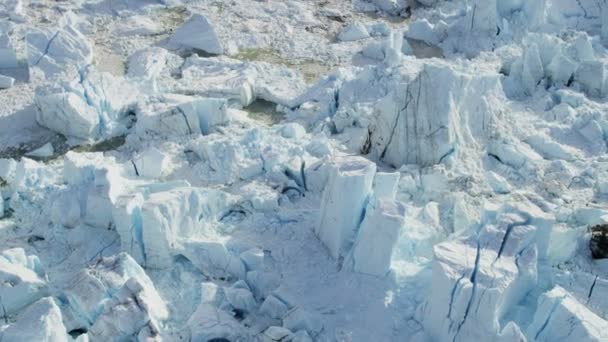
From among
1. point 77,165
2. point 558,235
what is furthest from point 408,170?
point 77,165

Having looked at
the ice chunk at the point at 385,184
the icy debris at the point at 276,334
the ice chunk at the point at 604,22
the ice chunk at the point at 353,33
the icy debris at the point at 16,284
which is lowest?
the icy debris at the point at 16,284

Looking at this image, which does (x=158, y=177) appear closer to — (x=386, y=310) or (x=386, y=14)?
(x=386, y=310)

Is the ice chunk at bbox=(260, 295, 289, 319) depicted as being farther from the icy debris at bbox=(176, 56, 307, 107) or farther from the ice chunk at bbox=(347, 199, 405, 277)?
the icy debris at bbox=(176, 56, 307, 107)

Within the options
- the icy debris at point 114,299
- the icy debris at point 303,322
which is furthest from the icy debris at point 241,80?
the icy debris at point 303,322

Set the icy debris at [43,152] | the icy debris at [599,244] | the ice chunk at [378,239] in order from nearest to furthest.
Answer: the ice chunk at [378,239]
the icy debris at [599,244]
the icy debris at [43,152]

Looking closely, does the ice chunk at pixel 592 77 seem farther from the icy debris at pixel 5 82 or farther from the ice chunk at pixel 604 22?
the icy debris at pixel 5 82

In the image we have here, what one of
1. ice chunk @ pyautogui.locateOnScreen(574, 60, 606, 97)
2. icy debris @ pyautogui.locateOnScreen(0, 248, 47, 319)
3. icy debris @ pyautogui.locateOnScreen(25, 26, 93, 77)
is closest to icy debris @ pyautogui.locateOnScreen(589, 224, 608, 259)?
ice chunk @ pyautogui.locateOnScreen(574, 60, 606, 97)

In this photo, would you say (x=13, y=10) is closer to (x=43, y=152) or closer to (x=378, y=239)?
(x=43, y=152)
